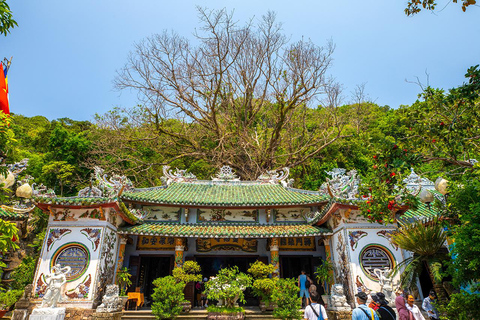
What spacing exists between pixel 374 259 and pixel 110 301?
7.39 meters

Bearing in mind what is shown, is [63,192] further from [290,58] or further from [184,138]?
[290,58]

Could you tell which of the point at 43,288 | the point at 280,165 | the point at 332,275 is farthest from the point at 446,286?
the point at 280,165

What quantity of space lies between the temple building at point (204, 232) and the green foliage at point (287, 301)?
1522mm

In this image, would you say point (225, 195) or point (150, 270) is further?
point (225, 195)

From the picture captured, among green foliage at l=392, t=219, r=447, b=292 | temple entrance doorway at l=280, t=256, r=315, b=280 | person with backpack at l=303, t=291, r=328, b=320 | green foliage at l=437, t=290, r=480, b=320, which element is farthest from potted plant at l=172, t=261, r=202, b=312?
green foliage at l=437, t=290, r=480, b=320

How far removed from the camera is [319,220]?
952 cm

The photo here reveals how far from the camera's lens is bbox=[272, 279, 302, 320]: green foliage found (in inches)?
300

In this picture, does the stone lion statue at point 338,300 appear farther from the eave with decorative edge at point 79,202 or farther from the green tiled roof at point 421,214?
the eave with decorative edge at point 79,202

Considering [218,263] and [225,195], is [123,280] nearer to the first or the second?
[218,263]

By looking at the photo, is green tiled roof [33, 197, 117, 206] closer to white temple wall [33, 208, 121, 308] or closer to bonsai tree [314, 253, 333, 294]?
white temple wall [33, 208, 121, 308]

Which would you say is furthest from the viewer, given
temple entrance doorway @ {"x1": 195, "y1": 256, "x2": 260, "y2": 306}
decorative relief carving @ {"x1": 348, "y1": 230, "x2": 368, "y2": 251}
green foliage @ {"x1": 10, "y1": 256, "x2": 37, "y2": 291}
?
green foliage @ {"x1": 10, "y1": 256, "x2": 37, "y2": 291}

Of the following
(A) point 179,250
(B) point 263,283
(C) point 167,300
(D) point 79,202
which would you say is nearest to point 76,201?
(D) point 79,202

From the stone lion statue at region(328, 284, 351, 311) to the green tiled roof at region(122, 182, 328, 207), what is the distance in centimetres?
303

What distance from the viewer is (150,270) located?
1080 cm
